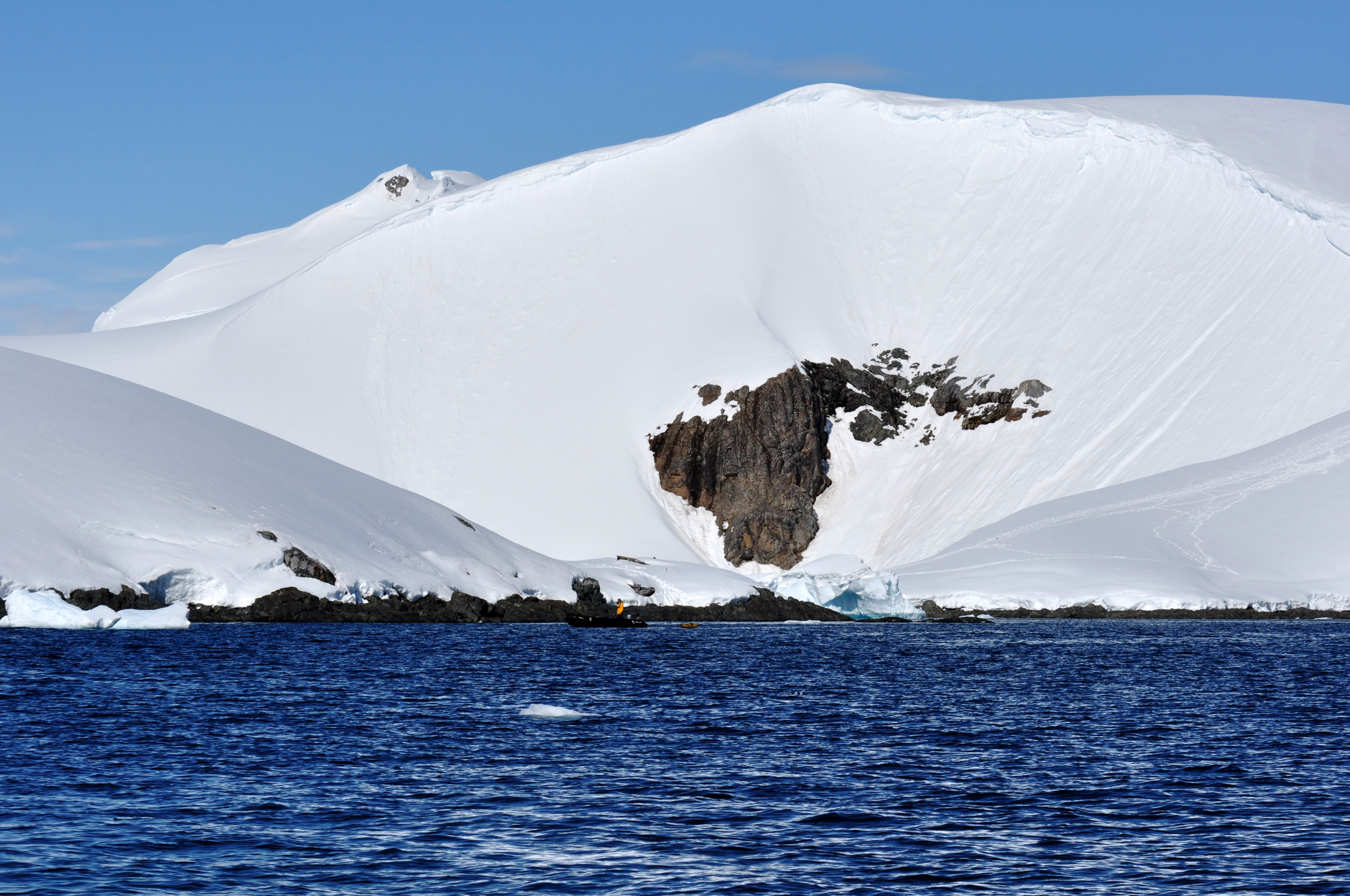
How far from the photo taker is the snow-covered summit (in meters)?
179

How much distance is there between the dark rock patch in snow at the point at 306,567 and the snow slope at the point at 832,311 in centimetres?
3490

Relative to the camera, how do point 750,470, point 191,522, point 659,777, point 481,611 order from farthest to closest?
point 750,470 → point 481,611 → point 191,522 → point 659,777


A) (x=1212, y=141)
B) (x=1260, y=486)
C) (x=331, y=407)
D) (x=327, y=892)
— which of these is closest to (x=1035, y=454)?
(x=1260, y=486)

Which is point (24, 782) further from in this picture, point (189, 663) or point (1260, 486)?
point (1260, 486)

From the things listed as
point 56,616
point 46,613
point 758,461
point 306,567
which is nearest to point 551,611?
point 306,567

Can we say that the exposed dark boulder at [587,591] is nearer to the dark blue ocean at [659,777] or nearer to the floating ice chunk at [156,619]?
the floating ice chunk at [156,619]

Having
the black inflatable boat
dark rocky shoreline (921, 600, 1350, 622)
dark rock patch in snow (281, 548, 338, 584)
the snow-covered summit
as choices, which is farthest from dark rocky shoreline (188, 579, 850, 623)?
the snow-covered summit

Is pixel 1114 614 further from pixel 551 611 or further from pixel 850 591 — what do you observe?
pixel 551 611

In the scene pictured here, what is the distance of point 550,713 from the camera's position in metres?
32.1

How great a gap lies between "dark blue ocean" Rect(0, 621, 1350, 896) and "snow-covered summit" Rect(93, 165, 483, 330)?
139221mm

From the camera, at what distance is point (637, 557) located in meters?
93.6

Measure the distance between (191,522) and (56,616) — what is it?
368 inches

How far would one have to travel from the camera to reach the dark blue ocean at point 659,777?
17.7m

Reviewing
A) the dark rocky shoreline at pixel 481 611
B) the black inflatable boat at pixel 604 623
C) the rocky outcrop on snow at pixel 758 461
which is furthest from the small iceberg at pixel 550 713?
the rocky outcrop on snow at pixel 758 461
